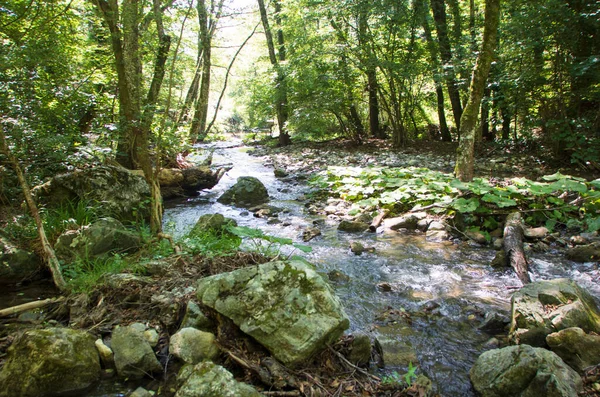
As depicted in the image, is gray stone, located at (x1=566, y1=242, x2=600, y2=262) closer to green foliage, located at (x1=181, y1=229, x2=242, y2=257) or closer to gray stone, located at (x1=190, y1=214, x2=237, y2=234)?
green foliage, located at (x1=181, y1=229, x2=242, y2=257)

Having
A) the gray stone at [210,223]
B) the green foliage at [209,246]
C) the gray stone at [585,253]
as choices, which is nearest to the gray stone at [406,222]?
the gray stone at [585,253]

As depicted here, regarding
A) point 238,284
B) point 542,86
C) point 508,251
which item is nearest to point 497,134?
point 542,86

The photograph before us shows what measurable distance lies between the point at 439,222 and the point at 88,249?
16.8 feet

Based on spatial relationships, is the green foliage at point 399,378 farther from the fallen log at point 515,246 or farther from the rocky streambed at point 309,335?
the fallen log at point 515,246

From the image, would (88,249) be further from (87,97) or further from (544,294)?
(544,294)

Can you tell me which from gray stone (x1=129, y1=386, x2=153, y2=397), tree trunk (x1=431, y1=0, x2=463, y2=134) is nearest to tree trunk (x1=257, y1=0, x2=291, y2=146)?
tree trunk (x1=431, y1=0, x2=463, y2=134)

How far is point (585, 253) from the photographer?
171 inches

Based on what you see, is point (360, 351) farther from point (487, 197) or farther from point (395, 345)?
point (487, 197)

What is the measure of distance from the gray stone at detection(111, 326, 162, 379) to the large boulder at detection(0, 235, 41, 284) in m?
2.09

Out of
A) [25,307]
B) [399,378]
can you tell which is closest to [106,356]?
[25,307]

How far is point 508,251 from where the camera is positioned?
174 inches

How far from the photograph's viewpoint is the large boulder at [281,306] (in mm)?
2203

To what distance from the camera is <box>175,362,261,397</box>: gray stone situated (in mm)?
1802

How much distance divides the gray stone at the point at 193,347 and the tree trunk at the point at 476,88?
5618 millimetres
